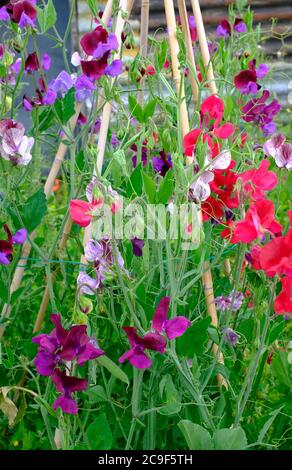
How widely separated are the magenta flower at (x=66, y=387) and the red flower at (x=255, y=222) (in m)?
0.33

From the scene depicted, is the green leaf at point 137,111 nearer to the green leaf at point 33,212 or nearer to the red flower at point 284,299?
the green leaf at point 33,212

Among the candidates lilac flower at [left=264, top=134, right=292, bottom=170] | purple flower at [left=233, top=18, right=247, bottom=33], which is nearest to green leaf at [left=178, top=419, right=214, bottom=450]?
lilac flower at [left=264, top=134, right=292, bottom=170]

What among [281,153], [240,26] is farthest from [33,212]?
[240,26]

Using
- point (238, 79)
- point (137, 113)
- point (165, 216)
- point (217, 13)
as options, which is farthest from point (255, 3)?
point (165, 216)

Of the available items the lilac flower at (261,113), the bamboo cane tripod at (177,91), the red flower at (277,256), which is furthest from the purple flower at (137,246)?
the lilac flower at (261,113)

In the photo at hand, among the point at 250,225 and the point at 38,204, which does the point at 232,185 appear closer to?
the point at 250,225

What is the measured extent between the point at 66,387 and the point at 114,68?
1.74 ft

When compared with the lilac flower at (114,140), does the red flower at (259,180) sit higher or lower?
lower

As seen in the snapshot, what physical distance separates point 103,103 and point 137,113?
197 millimetres

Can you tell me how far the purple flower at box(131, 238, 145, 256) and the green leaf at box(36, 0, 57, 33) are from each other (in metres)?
0.50

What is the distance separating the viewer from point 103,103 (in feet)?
5.40

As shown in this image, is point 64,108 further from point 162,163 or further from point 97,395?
point 97,395

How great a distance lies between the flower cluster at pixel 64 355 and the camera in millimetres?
1267

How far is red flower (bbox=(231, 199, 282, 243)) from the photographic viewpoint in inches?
46.3
